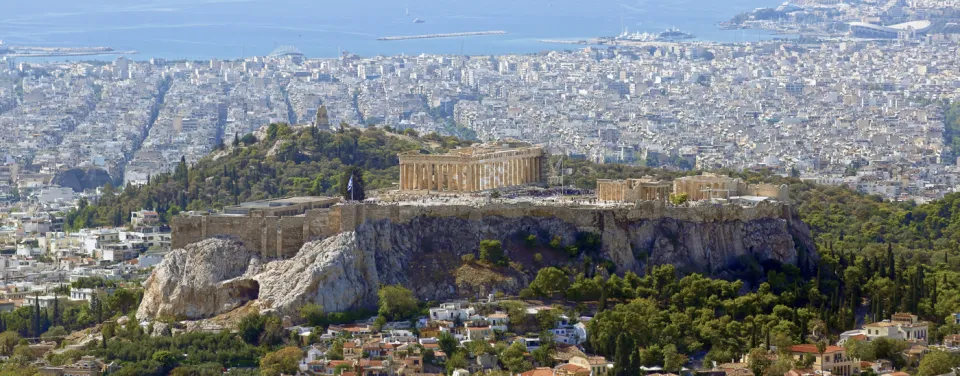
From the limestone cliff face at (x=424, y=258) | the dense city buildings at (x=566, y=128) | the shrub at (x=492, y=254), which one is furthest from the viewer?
the dense city buildings at (x=566, y=128)

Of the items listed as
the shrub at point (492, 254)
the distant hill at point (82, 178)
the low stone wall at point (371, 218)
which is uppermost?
the low stone wall at point (371, 218)

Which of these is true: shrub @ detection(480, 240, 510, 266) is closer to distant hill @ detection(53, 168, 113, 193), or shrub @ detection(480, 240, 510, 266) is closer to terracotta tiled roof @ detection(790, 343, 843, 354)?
terracotta tiled roof @ detection(790, 343, 843, 354)

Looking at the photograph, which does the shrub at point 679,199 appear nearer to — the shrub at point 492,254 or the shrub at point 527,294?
the shrub at point 492,254

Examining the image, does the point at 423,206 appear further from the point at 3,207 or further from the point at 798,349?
the point at 3,207

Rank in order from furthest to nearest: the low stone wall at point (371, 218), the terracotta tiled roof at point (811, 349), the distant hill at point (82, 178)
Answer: the distant hill at point (82, 178) < the low stone wall at point (371, 218) < the terracotta tiled roof at point (811, 349)

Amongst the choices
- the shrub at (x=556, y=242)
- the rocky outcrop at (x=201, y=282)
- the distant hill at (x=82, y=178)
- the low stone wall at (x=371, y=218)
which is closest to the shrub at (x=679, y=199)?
the low stone wall at (x=371, y=218)

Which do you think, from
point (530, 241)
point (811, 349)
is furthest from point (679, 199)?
point (811, 349)

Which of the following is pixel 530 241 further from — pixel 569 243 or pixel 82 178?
pixel 82 178
